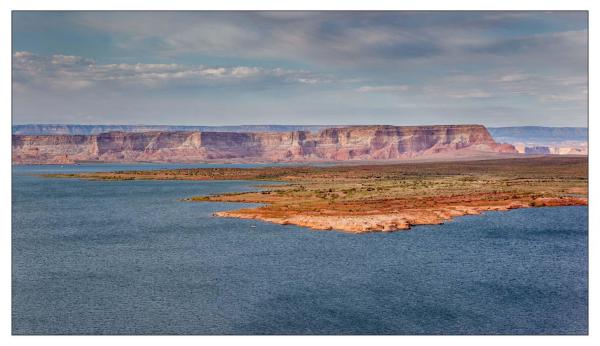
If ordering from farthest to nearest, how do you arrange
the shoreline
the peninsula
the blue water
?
the peninsula < the shoreline < the blue water

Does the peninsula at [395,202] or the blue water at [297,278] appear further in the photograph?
the peninsula at [395,202]

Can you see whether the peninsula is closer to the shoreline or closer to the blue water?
the shoreline

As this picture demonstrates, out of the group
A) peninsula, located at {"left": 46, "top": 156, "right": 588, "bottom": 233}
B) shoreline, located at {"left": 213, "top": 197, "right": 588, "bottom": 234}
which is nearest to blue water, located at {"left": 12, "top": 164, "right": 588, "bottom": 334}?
shoreline, located at {"left": 213, "top": 197, "right": 588, "bottom": 234}

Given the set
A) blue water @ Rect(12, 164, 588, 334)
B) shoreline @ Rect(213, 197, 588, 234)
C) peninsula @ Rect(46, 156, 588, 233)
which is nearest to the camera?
blue water @ Rect(12, 164, 588, 334)

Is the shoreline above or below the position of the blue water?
above

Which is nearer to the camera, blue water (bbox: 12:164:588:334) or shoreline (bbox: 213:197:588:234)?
blue water (bbox: 12:164:588:334)

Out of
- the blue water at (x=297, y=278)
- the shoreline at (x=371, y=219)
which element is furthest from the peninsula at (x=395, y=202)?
the blue water at (x=297, y=278)

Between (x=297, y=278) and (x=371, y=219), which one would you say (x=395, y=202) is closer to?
(x=371, y=219)

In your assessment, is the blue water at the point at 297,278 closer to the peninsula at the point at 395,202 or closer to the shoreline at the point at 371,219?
the shoreline at the point at 371,219
